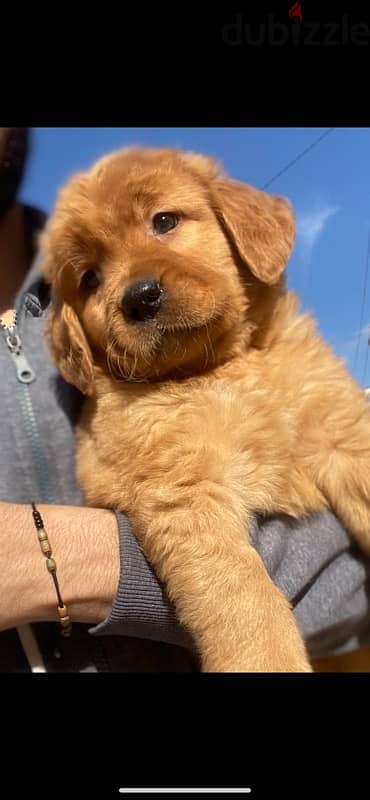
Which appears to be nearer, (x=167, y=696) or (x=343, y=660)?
(x=167, y=696)

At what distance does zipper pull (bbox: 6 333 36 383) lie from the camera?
7.74 feet

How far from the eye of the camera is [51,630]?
2152mm

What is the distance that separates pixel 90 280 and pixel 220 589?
123 cm

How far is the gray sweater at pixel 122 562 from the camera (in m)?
1.90

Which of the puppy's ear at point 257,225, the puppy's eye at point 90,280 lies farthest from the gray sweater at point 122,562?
the puppy's ear at point 257,225

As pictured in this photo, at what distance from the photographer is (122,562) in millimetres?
1907

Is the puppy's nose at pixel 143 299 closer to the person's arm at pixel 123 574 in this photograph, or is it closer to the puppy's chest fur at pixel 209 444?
the puppy's chest fur at pixel 209 444

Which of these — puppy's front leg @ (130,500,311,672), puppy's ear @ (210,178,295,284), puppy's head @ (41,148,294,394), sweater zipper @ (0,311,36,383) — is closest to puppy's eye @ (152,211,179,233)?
puppy's head @ (41,148,294,394)

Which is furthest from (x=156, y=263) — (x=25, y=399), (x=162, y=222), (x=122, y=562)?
(x=122, y=562)

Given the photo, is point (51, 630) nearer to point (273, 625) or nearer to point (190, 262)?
point (273, 625)

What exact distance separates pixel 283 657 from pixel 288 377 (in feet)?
3.00

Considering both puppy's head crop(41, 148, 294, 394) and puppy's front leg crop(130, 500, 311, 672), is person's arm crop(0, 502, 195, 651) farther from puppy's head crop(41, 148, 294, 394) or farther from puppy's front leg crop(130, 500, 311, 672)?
puppy's head crop(41, 148, 294, 394)
